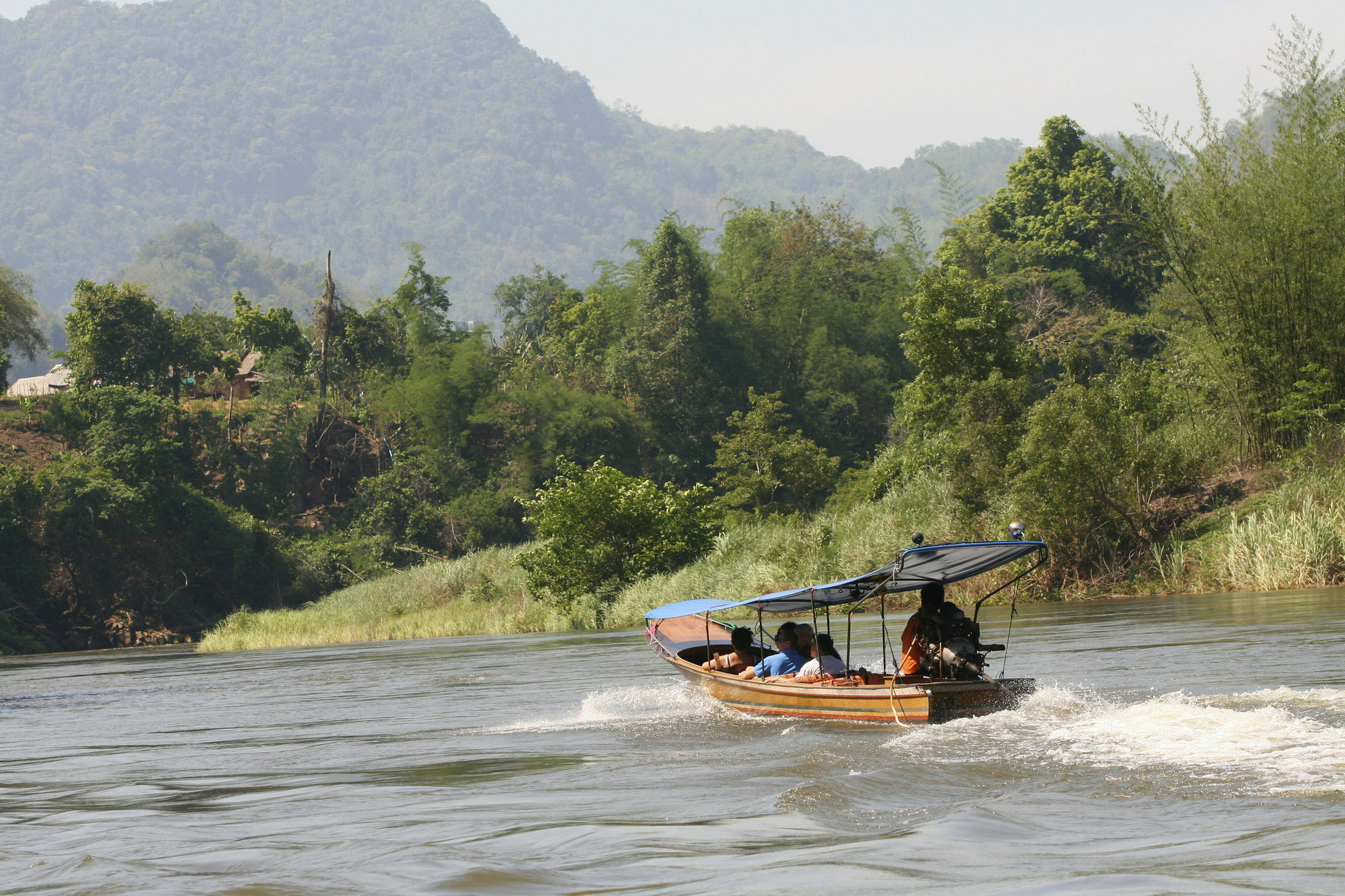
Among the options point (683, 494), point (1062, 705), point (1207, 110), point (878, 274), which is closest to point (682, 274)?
point (878, 274)

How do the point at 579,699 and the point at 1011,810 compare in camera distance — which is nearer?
the point at 1011,810

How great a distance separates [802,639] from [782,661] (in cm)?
39

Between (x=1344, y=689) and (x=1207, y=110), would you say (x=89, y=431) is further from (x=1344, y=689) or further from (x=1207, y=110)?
(x=1344, y=689)

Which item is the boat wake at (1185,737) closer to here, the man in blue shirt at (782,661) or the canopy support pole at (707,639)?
the man in blue shirt at (782,661)

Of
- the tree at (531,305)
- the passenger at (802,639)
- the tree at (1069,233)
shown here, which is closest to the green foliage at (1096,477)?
the passenger at (802,639)

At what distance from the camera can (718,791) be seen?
9.21 metres

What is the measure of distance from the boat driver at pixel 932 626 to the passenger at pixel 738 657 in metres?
3.09

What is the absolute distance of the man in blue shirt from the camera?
1320cm

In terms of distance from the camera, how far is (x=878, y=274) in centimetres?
6556

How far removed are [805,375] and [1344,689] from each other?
49797mm

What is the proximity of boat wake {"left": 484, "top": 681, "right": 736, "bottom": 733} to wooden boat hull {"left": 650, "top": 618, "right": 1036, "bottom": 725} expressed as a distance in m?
1.64

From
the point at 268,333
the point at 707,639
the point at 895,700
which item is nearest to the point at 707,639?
the point at 707,639

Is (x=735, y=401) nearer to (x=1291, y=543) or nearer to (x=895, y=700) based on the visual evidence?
(x=1291, y=543)

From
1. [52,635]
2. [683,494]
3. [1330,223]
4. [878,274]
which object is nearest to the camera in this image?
[1330,223]
